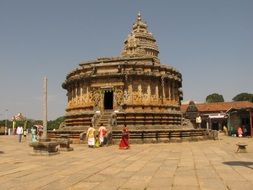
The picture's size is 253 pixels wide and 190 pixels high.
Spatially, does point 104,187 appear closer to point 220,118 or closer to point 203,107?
point 220,118

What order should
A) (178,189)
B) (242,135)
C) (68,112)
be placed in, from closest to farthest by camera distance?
(178,189)
(68,112)
(242,135)

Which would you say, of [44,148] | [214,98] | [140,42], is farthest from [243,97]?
[44,148]

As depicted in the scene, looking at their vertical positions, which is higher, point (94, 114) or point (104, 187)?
point (94, 114)

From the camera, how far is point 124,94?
31469 mm

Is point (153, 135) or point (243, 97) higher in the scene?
point (243, 97)

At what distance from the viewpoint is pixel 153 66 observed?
33281mm

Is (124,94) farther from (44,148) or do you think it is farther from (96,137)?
(44,148)

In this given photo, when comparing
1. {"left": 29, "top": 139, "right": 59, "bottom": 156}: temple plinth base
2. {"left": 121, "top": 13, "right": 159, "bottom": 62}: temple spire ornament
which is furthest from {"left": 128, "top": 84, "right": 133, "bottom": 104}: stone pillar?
{"left": 121, "top": 13, "right": 159, "bottom": 62}: temple spire ornament

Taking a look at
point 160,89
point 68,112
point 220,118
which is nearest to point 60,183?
point 160,89

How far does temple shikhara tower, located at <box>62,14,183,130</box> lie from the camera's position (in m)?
30.9

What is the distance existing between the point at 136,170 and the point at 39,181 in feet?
10.8

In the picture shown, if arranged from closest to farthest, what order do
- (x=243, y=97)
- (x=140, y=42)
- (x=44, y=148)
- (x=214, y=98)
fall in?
(x=44, y=148)
(x=140, y=42)
(x=243, y=97)
(x=214, y=98)

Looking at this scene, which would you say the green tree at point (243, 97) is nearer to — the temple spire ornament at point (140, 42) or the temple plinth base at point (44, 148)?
the temple spire ornament at point (140, 42)

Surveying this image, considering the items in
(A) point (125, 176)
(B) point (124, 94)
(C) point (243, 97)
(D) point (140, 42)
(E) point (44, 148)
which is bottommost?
(A) point (125, 176)
